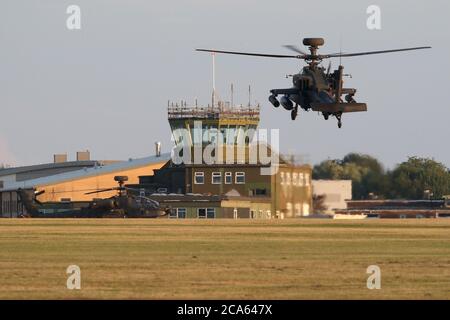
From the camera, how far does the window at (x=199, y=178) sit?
14062 centimetres

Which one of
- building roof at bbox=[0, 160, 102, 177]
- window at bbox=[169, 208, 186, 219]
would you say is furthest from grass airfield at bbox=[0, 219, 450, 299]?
building roof at bbox=[0, 160, 102, 177]

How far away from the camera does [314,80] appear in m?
72.9

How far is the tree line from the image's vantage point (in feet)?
270

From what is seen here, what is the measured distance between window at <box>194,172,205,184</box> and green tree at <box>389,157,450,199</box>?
44360 mm

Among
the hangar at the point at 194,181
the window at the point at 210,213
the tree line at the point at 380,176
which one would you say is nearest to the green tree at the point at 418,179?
the tree line at the point at 380,176

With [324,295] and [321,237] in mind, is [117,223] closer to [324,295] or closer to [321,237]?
[321,237]

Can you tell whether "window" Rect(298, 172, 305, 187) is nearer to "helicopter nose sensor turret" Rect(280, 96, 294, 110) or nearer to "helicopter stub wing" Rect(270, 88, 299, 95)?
"helicopter nose sensor turret" Rect(280, 96, 294, 110)

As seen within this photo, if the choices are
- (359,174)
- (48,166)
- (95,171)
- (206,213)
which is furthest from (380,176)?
(48,166)

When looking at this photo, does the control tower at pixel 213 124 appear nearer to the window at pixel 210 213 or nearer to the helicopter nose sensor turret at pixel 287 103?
the window at pixel 210 213

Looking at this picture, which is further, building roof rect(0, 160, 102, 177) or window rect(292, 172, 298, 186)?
building roof rect(0, 160, 102, 177)

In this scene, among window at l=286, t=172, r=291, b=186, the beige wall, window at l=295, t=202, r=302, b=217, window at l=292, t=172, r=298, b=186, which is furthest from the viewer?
window at l=286, t=172, r=291, b=186

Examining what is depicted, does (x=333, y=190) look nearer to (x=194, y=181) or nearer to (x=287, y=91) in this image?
(x=287, y=91)

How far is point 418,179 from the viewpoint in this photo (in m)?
90.9

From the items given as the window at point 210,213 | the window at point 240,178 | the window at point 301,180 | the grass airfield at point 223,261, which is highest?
the window at point 240,178
